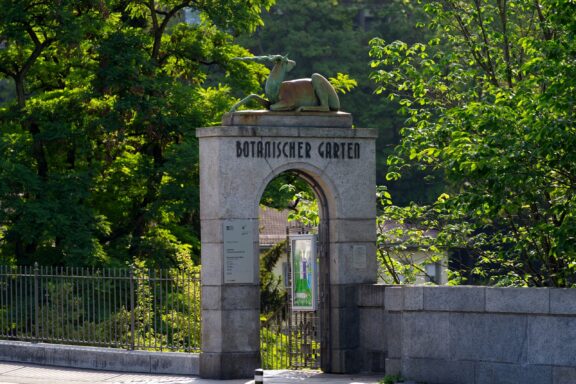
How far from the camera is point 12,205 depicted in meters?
30.4

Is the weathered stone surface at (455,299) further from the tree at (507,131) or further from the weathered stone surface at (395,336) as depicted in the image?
the tree at (507,131)

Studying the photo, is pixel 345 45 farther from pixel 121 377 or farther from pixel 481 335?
pixel 481 335

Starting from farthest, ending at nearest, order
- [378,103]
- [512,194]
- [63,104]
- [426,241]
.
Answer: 1. [378,103]
2. [63,104]
3. [426,241]
4. [512,194]

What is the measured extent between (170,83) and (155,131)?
4.17 feet

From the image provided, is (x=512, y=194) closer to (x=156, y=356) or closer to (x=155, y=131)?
(x=156, y=356)

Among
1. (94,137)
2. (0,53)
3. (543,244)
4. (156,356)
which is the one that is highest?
(0,53)

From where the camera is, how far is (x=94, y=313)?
20.9m

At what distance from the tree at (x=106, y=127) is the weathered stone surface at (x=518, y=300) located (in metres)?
14.4

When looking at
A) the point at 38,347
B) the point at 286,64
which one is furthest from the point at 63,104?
the point at 286,64

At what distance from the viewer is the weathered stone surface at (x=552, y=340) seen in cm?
1580

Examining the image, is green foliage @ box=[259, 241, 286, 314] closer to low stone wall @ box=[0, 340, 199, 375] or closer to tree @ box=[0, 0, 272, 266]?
tree @ box=[0, 0, 272, 266]

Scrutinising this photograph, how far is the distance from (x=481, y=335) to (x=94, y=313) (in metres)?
7.09

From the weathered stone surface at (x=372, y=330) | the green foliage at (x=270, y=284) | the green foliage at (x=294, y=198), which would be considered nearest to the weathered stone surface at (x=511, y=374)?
the weathered stone surface at (x=372, y=330)

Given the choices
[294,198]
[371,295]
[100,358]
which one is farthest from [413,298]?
[294,198]
